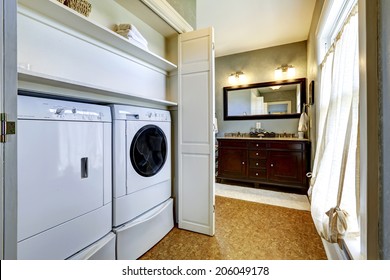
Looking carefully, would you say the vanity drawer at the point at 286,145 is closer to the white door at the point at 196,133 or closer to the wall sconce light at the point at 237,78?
the wall sconce light at the point at 237,78

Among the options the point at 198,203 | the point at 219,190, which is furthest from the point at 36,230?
the point at 219,190

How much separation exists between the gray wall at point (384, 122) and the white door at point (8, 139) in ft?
4.45

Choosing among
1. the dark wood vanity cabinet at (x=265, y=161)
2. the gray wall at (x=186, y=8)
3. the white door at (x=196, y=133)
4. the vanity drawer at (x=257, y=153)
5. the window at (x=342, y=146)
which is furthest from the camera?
the vanity drawer at (x=257, y=153)

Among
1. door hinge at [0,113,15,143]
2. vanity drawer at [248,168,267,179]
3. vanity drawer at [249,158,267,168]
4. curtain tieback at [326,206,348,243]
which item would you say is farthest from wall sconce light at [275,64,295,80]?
door hinge at [0,113,15,143]

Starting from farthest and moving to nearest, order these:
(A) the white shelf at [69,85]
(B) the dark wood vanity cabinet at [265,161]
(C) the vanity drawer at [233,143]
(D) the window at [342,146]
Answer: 1. (C) the vanity drawer at [233,143]
2. (B) the dark wood vanity cabinet at [265,161]
3. (D) the window at [342,146]
4. (A) the white shelf at [69,85]

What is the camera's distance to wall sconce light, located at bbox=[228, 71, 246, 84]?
12.6 feet

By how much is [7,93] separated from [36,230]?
27.0 inches

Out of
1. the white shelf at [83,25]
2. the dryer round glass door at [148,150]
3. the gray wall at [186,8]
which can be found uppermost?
the gray wall at [186,8]

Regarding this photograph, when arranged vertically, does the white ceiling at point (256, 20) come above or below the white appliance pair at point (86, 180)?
above

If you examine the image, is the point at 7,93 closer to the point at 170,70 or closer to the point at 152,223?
the point at 152,223

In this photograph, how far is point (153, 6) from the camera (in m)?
1.55

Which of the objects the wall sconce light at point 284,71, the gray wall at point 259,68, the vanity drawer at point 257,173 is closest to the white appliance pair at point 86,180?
the vanity drawer at point 257,173

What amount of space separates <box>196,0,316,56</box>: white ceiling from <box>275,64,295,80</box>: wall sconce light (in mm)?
457

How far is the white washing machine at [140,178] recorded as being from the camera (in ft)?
4.37
